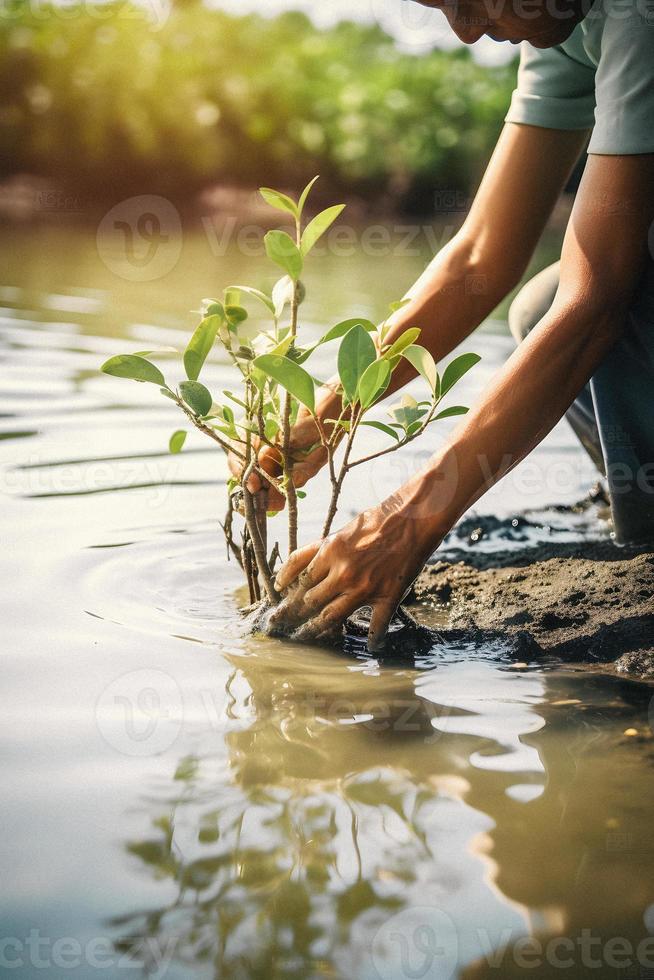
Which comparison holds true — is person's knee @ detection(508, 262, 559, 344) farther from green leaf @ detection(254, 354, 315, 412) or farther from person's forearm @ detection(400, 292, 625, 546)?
green leaf @ detection(254, 354, 315, 412)

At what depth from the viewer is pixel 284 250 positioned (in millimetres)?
1638

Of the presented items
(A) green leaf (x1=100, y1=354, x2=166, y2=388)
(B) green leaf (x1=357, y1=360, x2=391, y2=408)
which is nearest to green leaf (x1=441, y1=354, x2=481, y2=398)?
(B) green leaf (x1=357, y1=360, x2=391, y2=408)

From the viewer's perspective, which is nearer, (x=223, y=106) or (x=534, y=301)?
(x=534, y=301)

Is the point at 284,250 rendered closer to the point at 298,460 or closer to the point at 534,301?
the point at 298,460

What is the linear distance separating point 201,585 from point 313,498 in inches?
28.3

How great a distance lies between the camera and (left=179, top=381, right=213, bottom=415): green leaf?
1.67m

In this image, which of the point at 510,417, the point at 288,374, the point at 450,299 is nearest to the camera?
the point at 288,374

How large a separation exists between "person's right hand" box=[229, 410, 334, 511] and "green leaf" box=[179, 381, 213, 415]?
23 centimetres

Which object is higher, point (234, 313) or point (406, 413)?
point (234, 313)

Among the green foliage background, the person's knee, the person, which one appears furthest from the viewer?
the green foliage background

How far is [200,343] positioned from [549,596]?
847 millimetres

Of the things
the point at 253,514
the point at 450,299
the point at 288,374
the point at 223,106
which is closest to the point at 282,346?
the point at 288,374

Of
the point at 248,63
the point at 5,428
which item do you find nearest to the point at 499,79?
the point at 248,63

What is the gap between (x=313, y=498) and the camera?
278cm
